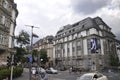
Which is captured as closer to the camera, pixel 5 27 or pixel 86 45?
pixel 5 27

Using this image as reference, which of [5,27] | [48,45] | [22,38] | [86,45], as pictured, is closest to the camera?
[5,27]

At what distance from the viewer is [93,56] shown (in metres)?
53.4

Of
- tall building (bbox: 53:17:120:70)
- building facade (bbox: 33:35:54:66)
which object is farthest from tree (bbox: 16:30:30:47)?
building facade (bbox: 33:35:54:66)

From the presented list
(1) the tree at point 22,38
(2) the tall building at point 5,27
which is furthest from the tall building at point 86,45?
(2) the tall building at point 5,27

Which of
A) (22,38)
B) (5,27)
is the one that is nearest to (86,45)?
(22,38)

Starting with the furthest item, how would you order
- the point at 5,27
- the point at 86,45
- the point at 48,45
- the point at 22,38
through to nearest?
the point at 48,45
the point at 86,45
the point at 22,38
the point at 5,27

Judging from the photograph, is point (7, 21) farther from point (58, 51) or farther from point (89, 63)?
point (58, 51)

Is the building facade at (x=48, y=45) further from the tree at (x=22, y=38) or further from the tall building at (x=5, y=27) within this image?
the tall building at (x=5, y=27)

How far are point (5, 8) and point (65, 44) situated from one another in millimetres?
41283

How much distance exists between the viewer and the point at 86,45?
57.3 m

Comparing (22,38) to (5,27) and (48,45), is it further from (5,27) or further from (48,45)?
(48,45)

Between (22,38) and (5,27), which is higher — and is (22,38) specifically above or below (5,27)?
above

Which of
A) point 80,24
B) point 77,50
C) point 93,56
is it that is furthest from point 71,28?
point 93,56

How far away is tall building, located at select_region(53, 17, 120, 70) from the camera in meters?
55.2
